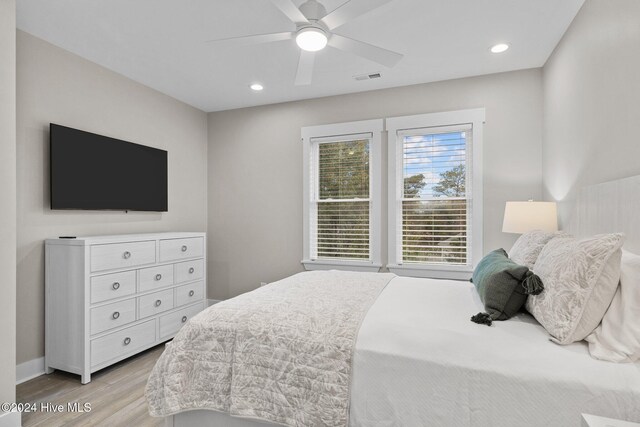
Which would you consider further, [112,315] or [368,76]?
[368,76]

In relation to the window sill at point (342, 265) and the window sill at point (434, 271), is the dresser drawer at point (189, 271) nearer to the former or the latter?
the window sill at point (342, 265)

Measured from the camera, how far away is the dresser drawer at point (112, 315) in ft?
8.63

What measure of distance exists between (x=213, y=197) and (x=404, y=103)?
2704 millimetres

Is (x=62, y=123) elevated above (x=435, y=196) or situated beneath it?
elevated above

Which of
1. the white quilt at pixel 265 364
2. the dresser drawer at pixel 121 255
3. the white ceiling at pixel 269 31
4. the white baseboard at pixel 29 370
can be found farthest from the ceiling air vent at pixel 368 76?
the white baseboard at pixel 29 370

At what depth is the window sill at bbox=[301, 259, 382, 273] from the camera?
3770 millimetres

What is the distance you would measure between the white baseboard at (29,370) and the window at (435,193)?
323 cm

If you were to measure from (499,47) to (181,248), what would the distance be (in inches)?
137

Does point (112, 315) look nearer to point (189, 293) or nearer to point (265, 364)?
point (189, 293)

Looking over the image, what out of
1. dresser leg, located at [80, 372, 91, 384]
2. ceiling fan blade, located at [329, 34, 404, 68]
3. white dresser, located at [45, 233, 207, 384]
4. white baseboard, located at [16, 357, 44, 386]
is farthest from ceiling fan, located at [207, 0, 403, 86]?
white baseboard, located at [16, 357, 44, 386]

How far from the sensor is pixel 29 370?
2.62 meters

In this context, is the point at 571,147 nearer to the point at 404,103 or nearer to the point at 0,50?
the point at 404,103

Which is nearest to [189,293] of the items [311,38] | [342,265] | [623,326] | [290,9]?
[342,265]

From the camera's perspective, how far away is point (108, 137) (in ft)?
10.5
